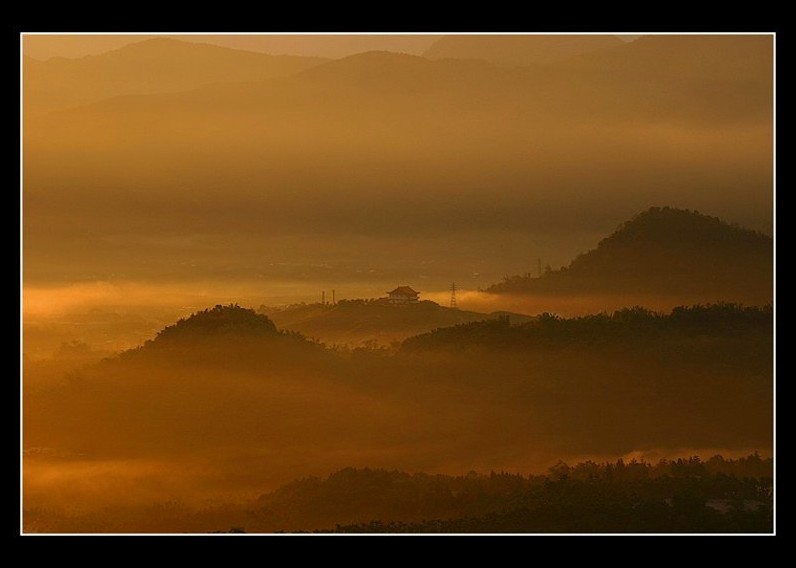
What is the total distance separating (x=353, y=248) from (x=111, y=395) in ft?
5.25

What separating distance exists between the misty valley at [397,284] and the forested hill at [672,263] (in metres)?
0.01

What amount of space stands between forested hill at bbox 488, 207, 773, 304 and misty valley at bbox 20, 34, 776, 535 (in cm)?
1

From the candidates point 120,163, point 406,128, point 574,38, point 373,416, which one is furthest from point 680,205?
point 120,163

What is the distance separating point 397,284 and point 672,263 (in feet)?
5.24

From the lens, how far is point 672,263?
680 cm

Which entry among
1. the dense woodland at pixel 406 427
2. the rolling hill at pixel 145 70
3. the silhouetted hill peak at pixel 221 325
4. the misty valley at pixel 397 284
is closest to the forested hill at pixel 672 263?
the misty valley at pixel 397 284

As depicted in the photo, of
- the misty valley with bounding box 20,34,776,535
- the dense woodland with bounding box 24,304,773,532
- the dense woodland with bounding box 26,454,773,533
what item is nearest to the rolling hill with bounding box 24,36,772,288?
the misty valley with bounding box 20,34,776,535

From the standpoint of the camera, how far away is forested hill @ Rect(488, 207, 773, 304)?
675 centimetres

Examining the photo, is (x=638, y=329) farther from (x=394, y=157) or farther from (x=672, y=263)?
(x=394, y=157)

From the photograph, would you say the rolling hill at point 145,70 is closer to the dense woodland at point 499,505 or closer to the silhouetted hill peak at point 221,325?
the silhouetted hill peak at point 221,325

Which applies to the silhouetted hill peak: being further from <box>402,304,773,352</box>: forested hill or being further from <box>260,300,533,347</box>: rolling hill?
<box>402,304,773,352</box>: forested hill

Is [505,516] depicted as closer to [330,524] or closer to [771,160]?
[330,524]

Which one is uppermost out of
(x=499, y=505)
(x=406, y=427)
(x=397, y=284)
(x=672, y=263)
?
(x=672, y=263)

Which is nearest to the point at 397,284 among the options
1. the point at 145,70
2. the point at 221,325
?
the point at 221,325
